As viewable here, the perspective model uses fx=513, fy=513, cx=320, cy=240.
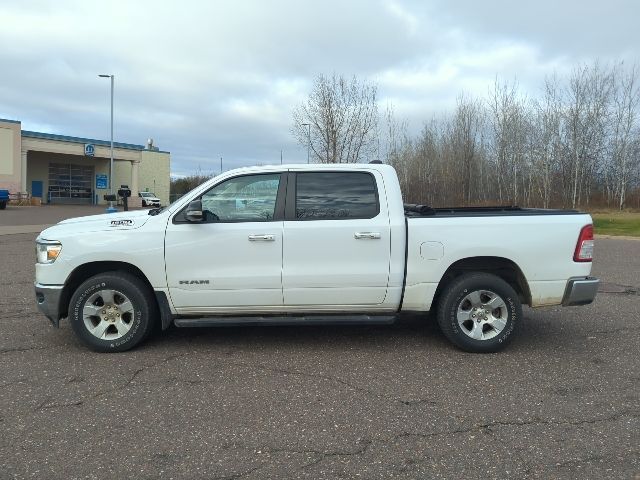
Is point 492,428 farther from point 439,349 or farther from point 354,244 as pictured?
point 354,244

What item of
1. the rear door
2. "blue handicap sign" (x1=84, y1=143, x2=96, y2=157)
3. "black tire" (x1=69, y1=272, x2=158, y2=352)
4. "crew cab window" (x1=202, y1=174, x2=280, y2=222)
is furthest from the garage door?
the rear door

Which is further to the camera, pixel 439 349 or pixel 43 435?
pixel 439 349

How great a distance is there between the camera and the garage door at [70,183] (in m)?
50.7

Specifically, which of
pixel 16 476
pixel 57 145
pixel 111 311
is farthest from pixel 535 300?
pixel 57 145

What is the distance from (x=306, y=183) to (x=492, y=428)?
2.84 m

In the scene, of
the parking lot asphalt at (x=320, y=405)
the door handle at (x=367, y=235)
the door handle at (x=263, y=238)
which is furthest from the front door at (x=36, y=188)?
the door handle at (x=367, y=235)

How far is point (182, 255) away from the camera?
500 cm

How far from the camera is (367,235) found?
4988mm

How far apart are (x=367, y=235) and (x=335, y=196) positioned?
1.78 ft

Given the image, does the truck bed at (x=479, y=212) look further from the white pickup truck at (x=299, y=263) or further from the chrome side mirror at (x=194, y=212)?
the chrome side mirror at (x=194, y=212)

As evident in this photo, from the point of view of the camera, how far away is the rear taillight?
16.6 feet

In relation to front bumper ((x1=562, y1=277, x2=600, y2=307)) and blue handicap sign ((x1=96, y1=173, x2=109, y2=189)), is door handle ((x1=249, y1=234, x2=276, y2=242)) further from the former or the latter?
blue handicap sign ((x1=96, y1=173, x2=109, y2=189))

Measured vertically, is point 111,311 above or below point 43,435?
above

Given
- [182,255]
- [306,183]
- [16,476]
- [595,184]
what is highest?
[595,184]
